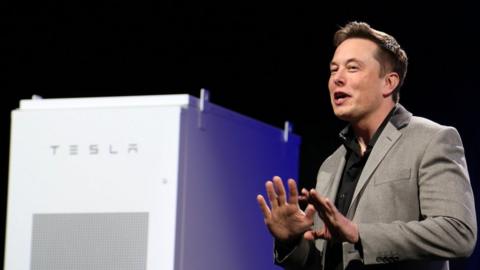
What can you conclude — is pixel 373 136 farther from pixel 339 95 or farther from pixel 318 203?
pixel 318 203

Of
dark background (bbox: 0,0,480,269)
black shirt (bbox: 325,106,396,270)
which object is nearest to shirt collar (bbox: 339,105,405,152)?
Answer: black shirt (bbox: 325,106,396,270)

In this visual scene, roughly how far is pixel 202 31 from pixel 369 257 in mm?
1842

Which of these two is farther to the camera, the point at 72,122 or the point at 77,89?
the point at 77,89

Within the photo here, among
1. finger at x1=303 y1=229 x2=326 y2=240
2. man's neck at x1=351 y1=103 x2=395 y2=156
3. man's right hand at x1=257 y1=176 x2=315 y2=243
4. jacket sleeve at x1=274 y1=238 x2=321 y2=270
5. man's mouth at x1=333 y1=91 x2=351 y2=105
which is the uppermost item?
man's mouth at x1=333 y1=91 x2=351 y2=105

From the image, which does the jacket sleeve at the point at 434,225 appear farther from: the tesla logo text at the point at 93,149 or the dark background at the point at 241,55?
the dark background at the point at 241,55

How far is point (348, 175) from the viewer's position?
7.76 feet

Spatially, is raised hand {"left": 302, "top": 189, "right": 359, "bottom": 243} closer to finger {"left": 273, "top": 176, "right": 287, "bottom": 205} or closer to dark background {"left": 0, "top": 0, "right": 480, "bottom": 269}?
finger {"left": 273, "top": 176, "right": 287, "bottom": 205}

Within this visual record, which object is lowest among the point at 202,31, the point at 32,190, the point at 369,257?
the point at 369,257

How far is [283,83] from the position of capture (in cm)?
345

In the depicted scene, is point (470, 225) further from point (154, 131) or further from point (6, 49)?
point (6, 49)

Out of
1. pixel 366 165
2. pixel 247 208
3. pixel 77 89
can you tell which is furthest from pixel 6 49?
pixel 366 165

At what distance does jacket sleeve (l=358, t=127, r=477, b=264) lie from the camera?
2.01m

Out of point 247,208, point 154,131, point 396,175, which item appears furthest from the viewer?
point 247,208

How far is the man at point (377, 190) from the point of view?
201cm
